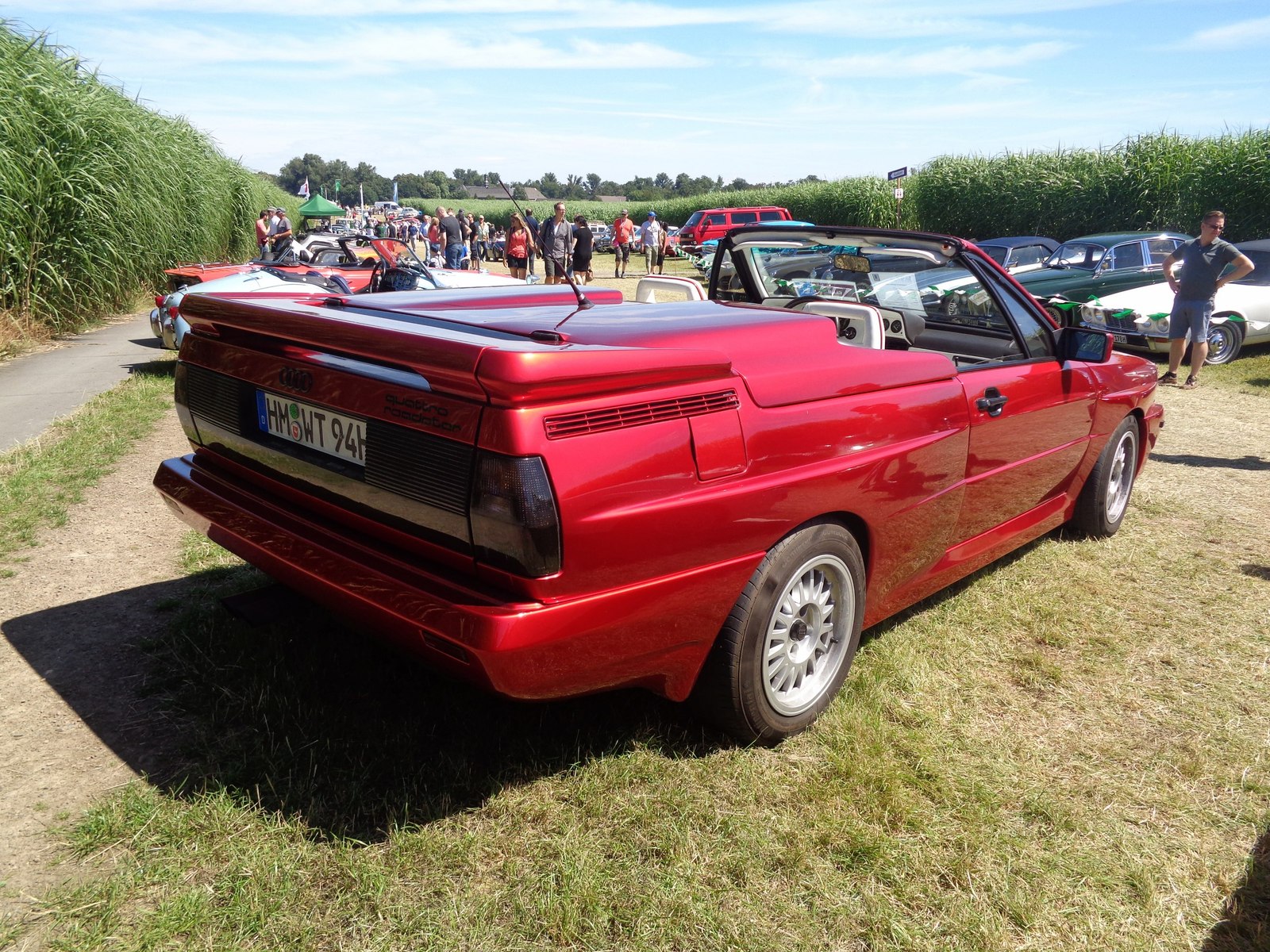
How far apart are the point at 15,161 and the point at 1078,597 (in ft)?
38.0

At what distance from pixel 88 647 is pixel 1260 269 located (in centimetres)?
1325

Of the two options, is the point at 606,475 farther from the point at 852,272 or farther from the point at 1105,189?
the point at 1105,189

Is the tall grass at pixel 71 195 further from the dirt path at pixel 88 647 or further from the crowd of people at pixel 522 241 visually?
the dirt path at pixel 88 647

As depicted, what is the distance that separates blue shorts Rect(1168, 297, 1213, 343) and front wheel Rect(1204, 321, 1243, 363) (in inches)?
64.0

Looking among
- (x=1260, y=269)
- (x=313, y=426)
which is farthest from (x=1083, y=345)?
(x=1260, y=269)

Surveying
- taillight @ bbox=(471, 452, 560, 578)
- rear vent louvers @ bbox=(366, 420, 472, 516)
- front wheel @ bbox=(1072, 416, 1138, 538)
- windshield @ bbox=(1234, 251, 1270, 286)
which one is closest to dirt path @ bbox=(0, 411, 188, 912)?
rear vent louvers @ bbox=(366, 420, 472, 516)

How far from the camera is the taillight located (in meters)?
2.09

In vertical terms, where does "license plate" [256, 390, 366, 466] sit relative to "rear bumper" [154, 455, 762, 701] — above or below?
above

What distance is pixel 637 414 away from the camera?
90.7 inches

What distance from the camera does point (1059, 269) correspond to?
1271 centimetres

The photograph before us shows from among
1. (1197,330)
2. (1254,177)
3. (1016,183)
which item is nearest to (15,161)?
(1197,330)

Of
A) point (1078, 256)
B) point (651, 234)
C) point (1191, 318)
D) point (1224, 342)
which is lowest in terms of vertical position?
point (1224, 342)

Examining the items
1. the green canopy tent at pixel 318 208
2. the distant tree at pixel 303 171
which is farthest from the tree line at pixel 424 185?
the green canopy tent at pixel 318 208

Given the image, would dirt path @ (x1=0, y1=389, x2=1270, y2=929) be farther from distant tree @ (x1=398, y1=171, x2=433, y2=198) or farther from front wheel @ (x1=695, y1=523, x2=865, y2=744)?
distant tree @ (x1=398, y1=171, x2=433, y2=198)
